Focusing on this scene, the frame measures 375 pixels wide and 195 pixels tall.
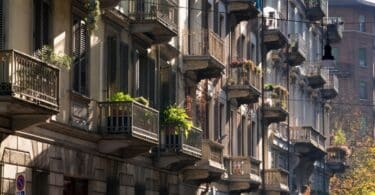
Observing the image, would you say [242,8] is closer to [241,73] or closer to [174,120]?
[241,73]

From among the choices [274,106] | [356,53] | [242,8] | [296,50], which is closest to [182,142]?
[242,8]

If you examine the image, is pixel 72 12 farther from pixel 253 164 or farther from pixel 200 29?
pixel 253 164

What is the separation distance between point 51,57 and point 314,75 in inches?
1666

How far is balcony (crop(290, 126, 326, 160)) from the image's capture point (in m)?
60.5

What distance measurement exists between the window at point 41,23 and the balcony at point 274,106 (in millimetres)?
27635

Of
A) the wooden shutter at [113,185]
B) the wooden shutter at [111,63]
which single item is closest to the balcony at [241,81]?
the wooden shutter at [111,63]

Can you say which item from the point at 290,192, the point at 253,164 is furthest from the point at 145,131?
the point at 290,192

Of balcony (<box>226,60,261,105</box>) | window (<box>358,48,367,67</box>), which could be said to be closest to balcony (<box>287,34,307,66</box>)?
balcony (<box>226,60,261,105</box>)

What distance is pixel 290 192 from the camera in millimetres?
59062

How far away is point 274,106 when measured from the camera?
52.5 meters

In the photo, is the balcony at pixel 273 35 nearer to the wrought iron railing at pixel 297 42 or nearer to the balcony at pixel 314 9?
the wrought iron railing at pixel 297 42

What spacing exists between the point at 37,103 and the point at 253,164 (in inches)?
1002

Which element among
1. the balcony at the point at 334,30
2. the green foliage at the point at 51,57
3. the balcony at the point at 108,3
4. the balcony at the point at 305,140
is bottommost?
the green foliage at the point at 51,57

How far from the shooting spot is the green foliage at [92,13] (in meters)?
27.1
